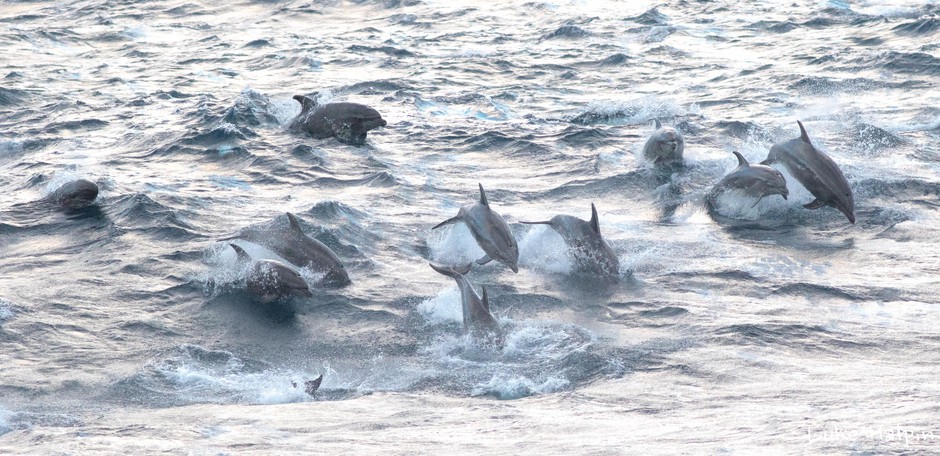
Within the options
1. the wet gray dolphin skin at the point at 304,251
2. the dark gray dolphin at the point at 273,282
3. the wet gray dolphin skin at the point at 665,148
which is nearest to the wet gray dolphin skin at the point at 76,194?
the wet gray dolphin skin at the point at 304,251

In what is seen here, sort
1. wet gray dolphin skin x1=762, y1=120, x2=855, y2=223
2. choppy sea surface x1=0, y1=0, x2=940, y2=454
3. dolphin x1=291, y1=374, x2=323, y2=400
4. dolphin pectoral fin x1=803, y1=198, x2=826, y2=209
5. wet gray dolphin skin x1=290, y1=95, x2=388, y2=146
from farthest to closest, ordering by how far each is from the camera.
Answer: wet gray dolphin skin x1=290, y1=95, x2=388, y2=146, dolphin pectoral fin x1=803, y1=198, x2=826, y2=209, wet gray dolphin skin x1=762, y1=120, x2=855, y2=223, dolphin x1=291, y1=374, x2=323, y2=400, choppy sea surface x1=0, y1=0, x2=940, y2=454

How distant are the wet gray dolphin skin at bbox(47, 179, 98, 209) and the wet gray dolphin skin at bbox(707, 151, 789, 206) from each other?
26.0 ft

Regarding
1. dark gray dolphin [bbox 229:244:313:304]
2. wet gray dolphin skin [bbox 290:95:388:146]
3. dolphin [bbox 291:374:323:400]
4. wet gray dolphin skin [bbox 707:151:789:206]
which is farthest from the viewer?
wet gray dolphin skin [bbox 290:95:388:146]

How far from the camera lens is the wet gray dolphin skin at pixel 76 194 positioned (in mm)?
14594

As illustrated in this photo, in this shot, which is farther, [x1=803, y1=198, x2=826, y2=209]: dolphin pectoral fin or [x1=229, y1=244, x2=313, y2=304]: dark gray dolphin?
[x1=803, y1=198, x2=826, y2=209]: dolphin pectoral fin

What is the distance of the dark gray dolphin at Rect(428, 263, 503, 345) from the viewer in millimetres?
10258

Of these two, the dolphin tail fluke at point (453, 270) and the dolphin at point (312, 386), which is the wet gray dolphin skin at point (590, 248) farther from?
the dolphin at point (312, 386)

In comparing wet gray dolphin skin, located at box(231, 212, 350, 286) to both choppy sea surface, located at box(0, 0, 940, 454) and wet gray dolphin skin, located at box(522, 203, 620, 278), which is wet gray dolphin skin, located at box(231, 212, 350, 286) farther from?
wet gray dolphin skin, located at box(522, 203, 620, 278)

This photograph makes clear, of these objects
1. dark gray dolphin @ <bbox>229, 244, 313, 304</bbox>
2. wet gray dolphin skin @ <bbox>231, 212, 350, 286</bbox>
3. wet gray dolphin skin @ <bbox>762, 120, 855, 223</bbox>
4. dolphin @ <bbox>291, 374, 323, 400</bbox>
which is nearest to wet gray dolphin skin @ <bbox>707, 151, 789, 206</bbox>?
wet gray dolphin skin @ <bbox>762, 120, 855, 223</bbox>

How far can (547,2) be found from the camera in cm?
3328

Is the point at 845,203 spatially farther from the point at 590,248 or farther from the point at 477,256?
the point at 477,256

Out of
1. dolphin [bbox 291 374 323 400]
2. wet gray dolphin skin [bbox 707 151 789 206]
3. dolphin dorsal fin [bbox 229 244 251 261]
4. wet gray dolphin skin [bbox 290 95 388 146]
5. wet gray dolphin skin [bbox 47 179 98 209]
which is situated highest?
dolphin [bbox 291 374 323 400]

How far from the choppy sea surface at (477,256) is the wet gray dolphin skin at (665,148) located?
0.35 m

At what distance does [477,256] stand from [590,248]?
1.27 metres
